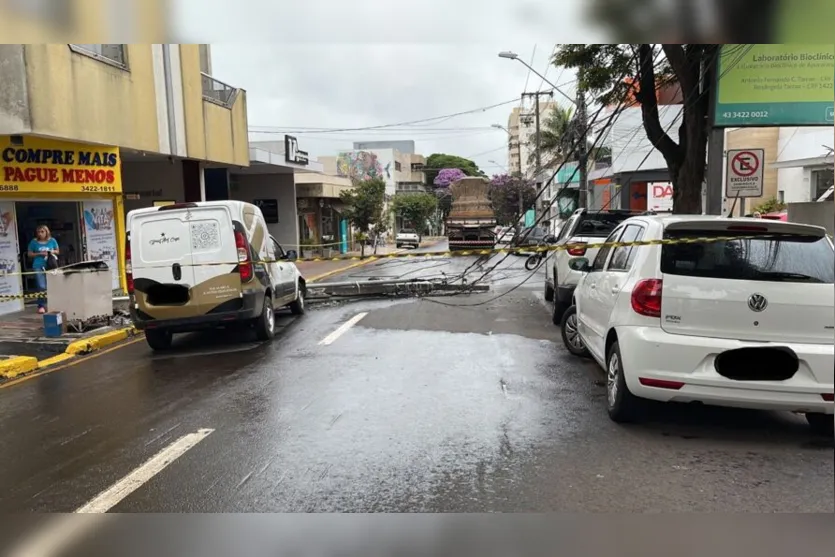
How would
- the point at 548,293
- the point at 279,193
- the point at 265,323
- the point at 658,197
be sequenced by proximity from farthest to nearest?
the point at 279,193 → the point at 658,197 → the point at 548,293 → the point at 265,323

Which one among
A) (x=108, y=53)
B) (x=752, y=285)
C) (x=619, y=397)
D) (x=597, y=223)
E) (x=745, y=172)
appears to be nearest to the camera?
(x=752, y=285)

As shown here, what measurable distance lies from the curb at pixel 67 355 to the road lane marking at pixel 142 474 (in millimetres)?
4185

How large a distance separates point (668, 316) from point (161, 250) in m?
6.79

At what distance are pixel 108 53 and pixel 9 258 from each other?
519 cm

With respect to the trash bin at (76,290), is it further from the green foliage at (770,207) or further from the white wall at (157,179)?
the green foliage at (770,207)

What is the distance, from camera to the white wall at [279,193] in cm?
3200

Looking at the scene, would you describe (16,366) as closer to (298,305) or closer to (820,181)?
(298,305)

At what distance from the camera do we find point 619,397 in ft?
17.8

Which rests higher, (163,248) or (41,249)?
(163,248)

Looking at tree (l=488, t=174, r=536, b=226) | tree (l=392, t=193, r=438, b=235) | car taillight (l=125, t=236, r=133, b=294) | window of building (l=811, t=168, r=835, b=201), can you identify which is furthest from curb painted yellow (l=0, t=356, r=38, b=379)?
tree (l=488, t=174, r=536, b=226)

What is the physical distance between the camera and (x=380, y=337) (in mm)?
10047

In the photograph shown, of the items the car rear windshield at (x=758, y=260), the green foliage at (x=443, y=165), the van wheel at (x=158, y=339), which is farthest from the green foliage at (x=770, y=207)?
the green foliage at (x=443, y=165)

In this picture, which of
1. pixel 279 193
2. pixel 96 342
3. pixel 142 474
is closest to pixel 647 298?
pixel 142 474

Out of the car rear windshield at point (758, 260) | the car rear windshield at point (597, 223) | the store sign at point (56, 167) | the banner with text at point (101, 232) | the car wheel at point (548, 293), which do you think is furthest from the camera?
the banner with text at point (101, 232)
